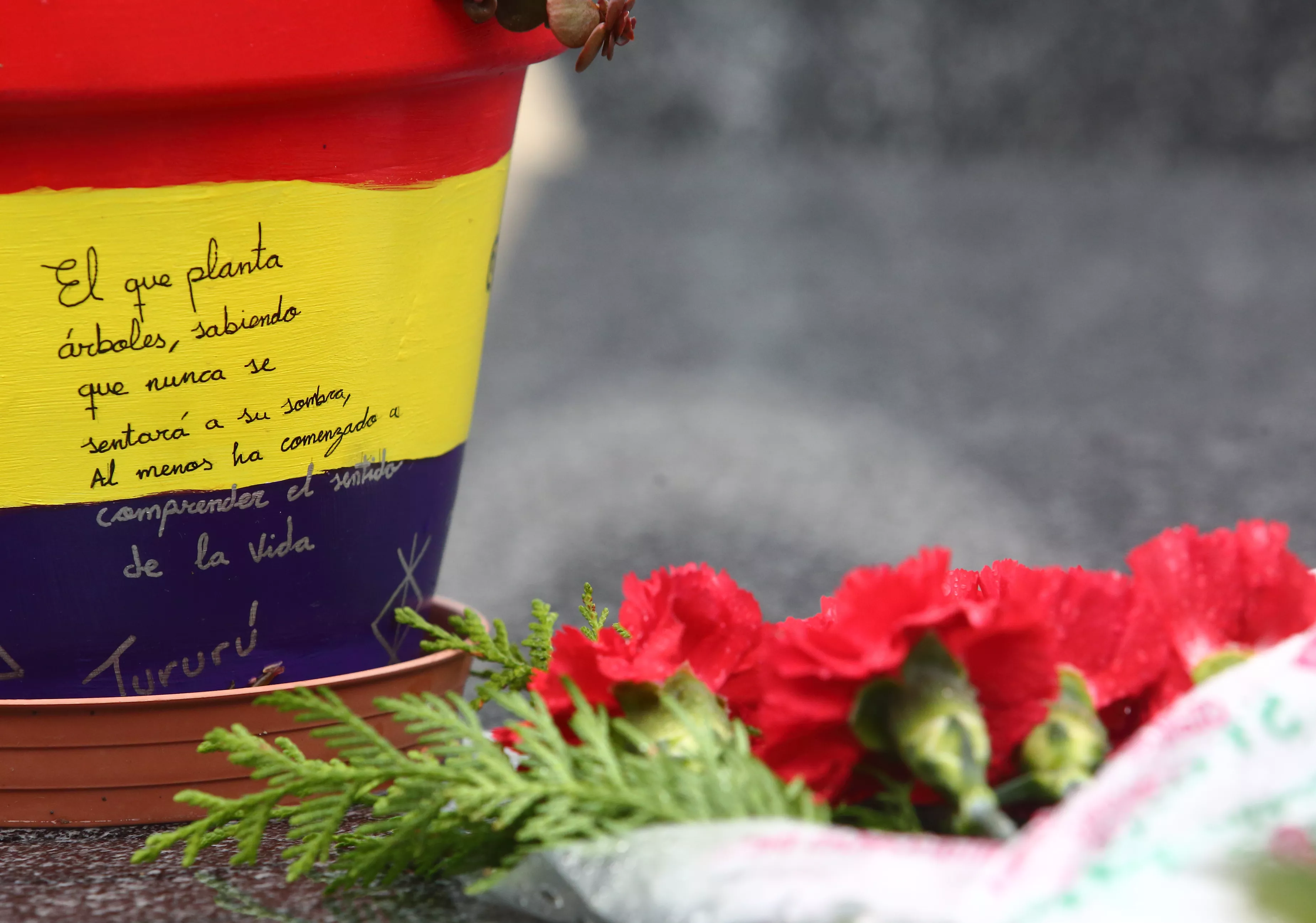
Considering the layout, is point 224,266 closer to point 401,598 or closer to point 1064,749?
point 401,598

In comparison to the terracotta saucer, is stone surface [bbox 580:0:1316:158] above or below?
below

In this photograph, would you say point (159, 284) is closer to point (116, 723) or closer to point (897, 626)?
point (116, 723)

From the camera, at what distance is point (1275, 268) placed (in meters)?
3.39

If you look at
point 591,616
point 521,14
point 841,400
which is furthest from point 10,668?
point 841,400

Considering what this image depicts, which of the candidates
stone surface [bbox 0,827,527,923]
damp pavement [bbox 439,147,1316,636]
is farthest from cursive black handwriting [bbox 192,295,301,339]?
damp pavement [bbox 439,147,1316,636]

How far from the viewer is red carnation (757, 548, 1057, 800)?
1.84 feet

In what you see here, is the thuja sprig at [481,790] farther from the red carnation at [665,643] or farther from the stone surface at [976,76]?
the stone surface at [976,76]

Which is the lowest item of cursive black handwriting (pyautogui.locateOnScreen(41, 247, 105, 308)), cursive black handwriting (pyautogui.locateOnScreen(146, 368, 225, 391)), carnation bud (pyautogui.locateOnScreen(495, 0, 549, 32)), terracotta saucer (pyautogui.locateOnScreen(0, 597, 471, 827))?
terracotta saucer (pyautogui.locateOnScreen(0, 597, 471, 827))

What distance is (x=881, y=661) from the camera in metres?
0.55

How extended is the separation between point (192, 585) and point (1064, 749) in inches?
19.1

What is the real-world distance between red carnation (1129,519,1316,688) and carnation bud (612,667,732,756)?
0.18 metres

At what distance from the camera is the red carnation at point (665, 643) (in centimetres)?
65

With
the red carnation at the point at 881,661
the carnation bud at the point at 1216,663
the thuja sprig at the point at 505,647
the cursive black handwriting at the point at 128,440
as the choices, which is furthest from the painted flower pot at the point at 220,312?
the carnation bud at the point at 1216,663

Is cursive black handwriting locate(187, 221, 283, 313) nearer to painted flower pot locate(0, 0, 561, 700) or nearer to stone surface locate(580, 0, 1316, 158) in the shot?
painted flower pot locate(0, 0, 561, 700)
